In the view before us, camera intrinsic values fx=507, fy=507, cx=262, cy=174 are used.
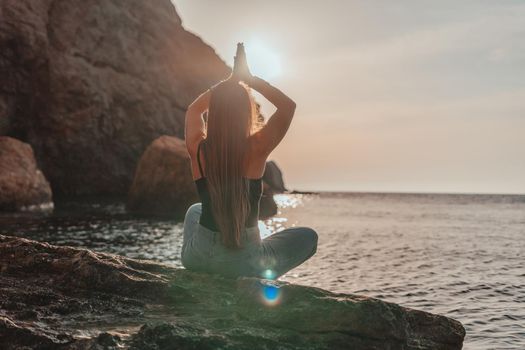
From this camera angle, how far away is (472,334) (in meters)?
7.53

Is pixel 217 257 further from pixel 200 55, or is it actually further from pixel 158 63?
pixel 200 55

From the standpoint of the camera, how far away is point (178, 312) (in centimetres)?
448

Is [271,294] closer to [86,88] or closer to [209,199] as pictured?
[209,199]

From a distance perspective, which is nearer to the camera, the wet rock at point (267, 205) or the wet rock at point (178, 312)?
the wet rock at point (178, 312)

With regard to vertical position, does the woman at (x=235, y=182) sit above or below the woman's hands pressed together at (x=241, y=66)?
below

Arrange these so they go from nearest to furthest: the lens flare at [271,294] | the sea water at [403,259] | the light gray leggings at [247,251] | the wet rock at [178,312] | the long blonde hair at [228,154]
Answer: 1. the wet rock at [178,312]
2. the lens flare at [271,294]
3. the long blonde hair at [228,154]
4. the light gray leggings at [247,251]
5. the sea water at [403,259]

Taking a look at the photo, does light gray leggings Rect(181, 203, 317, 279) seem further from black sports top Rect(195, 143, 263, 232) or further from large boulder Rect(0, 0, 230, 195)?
large boulder Rect(0, 0, 230, 195)

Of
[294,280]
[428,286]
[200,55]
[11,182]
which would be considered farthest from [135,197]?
[200,55]

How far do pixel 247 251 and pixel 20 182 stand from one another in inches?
1016

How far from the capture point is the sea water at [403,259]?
8992 mm

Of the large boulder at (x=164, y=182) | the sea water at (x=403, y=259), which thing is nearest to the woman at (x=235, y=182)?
the sea water at (x=403, y=259)

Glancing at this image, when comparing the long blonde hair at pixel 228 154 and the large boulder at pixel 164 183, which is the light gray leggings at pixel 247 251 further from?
the large boulder at pixel 164 183

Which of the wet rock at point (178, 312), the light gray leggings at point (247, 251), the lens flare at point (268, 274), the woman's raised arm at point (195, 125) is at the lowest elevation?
the wet rock at point (178, 312)

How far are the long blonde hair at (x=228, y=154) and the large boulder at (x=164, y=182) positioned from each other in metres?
22.0
